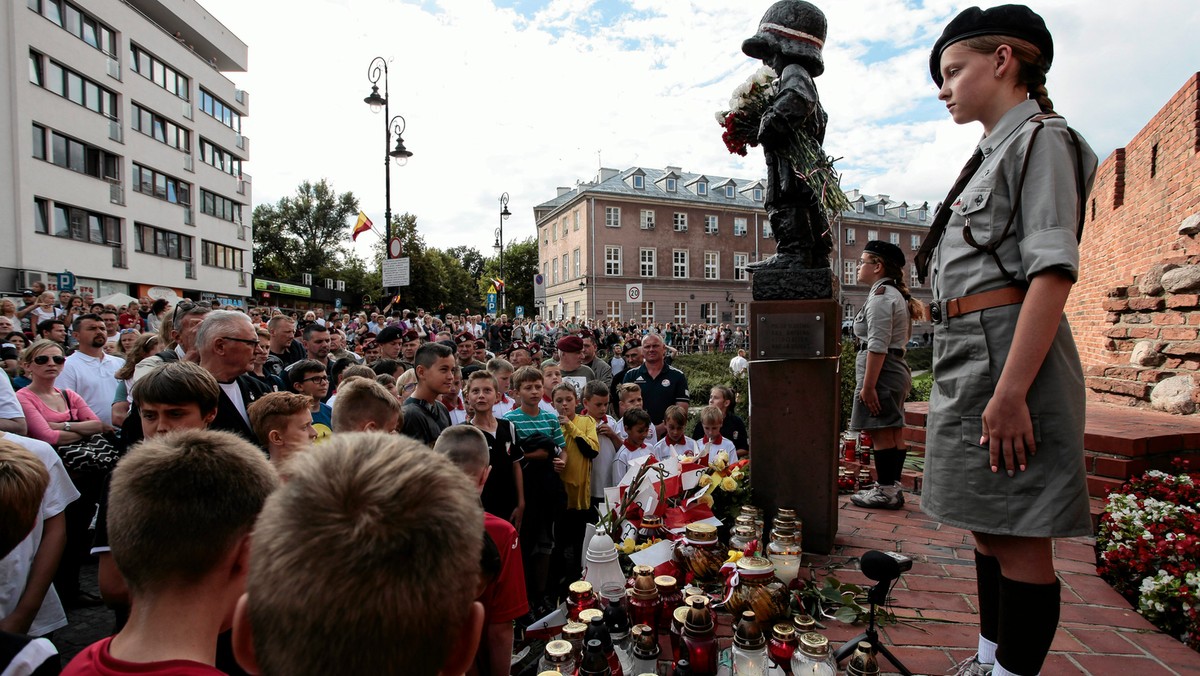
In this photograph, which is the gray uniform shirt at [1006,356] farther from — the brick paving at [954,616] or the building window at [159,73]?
the building window at [159,73]

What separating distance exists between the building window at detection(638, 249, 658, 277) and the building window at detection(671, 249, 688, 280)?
1.58 metres

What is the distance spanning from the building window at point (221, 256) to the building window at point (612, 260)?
2475cm

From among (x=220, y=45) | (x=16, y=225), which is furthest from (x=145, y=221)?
(x=220, y=45)

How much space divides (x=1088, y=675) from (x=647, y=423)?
3252mm

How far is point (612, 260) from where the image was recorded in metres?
46.2

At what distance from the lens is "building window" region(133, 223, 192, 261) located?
30250mm

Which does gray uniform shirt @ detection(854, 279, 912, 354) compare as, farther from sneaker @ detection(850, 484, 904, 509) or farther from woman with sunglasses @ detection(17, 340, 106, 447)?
woman with sunglasses @ detection(17, 340, 106, 447)

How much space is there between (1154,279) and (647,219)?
42.7m

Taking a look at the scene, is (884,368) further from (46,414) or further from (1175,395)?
(46,414)

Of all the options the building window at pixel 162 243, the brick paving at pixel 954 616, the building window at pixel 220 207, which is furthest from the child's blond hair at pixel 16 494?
the building window at pixel 220 207

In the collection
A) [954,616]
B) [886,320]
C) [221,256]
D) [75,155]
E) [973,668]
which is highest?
[75,155]

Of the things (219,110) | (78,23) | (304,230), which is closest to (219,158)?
(219,110)

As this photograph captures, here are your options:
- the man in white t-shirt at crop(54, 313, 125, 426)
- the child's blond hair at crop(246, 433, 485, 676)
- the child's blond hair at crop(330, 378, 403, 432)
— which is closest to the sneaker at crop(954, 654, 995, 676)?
the child's blond hair at crop(246, 433, 485, 676)

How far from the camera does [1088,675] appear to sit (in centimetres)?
228
